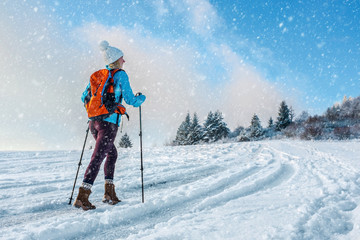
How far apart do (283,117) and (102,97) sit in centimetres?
4538

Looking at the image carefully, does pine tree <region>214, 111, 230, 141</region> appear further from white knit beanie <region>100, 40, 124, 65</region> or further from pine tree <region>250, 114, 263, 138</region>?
white knit beanie <region>100, 40, 124, 65</region>

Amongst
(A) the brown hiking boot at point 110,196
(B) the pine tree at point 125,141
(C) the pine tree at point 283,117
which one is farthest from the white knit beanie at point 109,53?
(C) the pine tree at point 283,117

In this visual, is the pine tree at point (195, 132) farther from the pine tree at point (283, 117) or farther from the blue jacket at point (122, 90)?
the blue jacket at point (122, 90)

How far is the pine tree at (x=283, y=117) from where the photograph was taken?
42.3 metres

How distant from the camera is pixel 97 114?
271 cm

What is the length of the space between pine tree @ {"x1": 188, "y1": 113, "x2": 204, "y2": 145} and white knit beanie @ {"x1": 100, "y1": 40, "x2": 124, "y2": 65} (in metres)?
32.5

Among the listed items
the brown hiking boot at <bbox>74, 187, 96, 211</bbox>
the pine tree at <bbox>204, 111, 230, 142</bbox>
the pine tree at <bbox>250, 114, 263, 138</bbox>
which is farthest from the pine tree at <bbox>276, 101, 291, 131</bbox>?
the brown hiking boot at <bbox>74, 187, 96, 211</bbox>

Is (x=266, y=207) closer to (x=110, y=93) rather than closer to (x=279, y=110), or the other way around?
(x=110, y=93)

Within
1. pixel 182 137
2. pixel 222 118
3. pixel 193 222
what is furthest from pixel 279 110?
pixel 193 222

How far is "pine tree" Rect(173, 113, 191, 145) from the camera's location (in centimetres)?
3688

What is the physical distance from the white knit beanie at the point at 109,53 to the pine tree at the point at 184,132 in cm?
3349

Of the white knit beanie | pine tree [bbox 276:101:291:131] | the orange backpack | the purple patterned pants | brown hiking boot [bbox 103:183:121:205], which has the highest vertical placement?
pine tree [bbox 276:101:291:131]

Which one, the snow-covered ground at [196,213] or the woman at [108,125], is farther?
the woman at [108,125]

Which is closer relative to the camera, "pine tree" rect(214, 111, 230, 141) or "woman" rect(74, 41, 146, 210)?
"woman" rect(74, 41, 146, 210)
